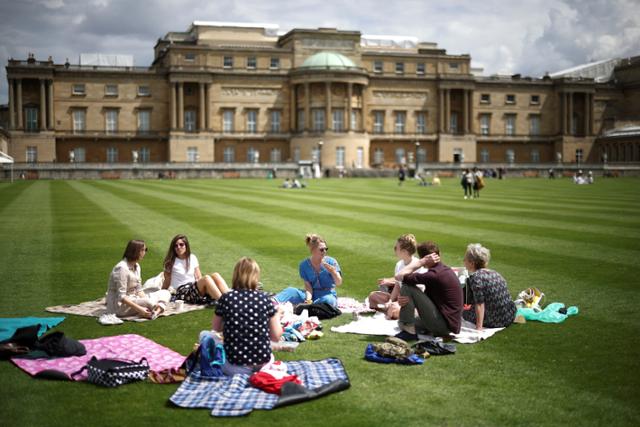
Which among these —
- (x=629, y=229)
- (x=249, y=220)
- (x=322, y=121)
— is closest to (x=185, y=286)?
(x=249, y=220)

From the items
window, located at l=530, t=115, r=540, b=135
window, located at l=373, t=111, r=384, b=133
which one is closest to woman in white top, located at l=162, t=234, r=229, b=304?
window, located at l=373, t=111, r=384, b=133

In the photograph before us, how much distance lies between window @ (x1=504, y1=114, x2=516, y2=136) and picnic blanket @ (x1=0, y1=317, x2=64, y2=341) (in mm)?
113556

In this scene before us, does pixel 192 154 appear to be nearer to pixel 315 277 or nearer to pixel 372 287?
pixel 372 287

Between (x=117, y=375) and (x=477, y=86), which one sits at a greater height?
(x=477, y=86)

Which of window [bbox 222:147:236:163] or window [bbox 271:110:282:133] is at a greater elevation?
window [bbox 271:110:282:133]

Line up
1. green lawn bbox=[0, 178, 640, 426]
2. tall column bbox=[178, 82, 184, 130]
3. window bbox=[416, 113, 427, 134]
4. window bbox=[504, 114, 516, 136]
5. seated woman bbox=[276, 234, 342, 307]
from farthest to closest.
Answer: window bbox=[504, 114, 516, 136], window bbox=[416, 113, 427, 134], tall column bbox=[178, 82, 184, 130], seated woman bbox=[276, 234, 342, 307], green lawn bbox=[0, 178, 640, 426]

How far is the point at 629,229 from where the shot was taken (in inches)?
972

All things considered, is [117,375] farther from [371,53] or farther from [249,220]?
[371,53]

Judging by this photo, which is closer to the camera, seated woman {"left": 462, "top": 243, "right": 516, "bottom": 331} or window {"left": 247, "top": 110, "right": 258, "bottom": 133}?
seated woman {"left": 462, "top": 243, "right": 516, "bottom": 331}

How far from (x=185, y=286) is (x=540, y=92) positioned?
377 ft

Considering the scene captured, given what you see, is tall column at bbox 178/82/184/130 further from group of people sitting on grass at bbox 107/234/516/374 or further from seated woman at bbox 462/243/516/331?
seated woman at bbox 462/243/516/331

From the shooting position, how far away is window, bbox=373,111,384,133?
111m

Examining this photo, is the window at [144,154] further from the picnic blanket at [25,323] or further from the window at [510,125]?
the picnic blanket at [25,323]

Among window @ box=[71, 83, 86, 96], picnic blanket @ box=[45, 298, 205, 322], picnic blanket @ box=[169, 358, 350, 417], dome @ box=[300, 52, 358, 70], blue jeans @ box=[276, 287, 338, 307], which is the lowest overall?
picnic blanket @ box=[169, 358, 350, 417]
